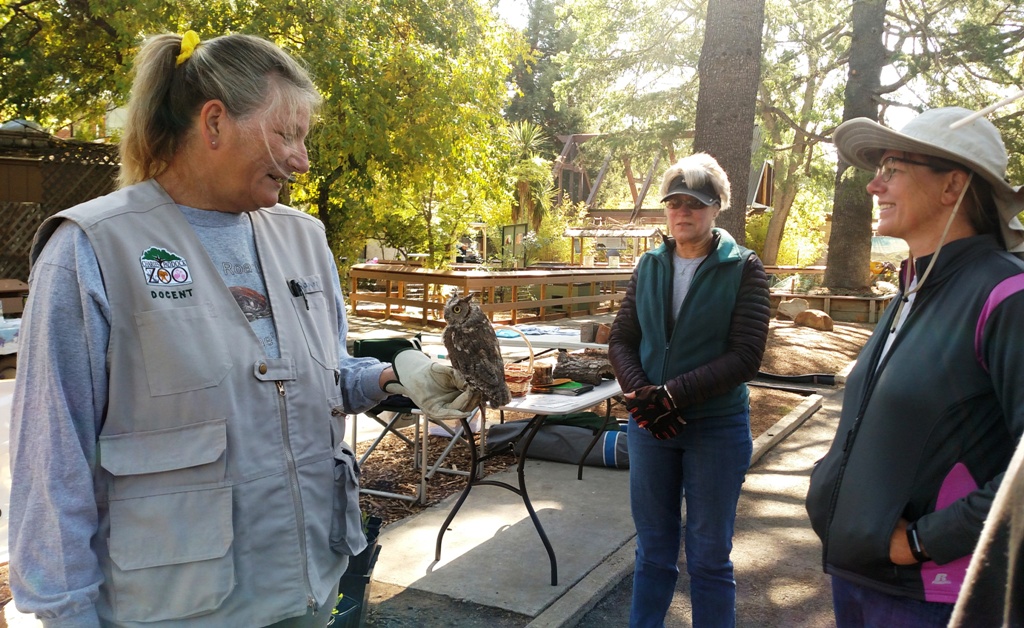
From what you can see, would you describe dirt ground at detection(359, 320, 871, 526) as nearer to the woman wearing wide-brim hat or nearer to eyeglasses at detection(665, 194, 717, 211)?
eyeglasses at detection(665, 194, 717, 211)

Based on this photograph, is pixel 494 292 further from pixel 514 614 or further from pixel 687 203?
pixel 687 203

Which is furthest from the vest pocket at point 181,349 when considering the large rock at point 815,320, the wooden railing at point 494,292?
the large rock at point 815,320

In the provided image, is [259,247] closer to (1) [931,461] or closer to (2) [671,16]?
(1) [931,461]

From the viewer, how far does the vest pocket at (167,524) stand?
4.92 feet

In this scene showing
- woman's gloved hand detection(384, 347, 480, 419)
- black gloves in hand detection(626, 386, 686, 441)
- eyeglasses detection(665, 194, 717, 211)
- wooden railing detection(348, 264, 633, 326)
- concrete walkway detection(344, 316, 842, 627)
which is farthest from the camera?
wooden railing detection(348, 264, 633, 326)

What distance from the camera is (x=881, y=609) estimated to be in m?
1.97

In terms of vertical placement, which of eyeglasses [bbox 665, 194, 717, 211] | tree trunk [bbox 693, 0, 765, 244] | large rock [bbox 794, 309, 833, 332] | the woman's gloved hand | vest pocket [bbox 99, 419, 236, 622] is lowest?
large rock [bbox 794, 309, 833, 332]

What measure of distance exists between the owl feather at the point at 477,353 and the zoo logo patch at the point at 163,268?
0.83 metres

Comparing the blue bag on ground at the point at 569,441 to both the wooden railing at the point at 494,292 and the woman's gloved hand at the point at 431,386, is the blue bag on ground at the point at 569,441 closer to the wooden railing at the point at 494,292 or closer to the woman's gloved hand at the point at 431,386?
the woman's gloved hand at the point at 431,386

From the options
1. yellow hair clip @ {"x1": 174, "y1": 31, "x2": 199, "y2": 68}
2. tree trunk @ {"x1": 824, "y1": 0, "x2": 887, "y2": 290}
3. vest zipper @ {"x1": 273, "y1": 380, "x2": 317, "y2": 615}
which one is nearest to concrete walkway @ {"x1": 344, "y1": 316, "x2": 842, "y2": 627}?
vest zipper @ {"x1": 273, "y1": 380, "x2": 317, "y2": 615}

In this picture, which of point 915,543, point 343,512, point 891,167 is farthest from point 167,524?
point 891,167

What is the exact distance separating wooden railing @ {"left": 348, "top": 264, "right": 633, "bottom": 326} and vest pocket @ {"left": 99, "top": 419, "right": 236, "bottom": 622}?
1142cm

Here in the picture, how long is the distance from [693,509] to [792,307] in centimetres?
1285

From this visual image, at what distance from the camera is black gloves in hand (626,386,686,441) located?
3090 mm
